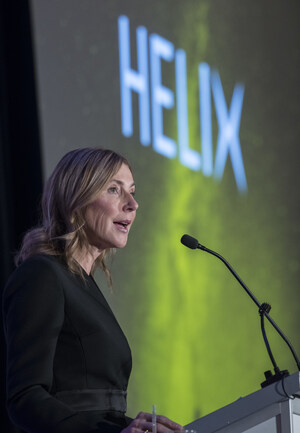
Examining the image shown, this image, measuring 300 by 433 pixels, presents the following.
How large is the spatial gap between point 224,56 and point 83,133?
1340 mm

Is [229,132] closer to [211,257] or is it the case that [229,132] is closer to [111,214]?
[211,257]

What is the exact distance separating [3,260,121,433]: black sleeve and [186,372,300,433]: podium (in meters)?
0.24

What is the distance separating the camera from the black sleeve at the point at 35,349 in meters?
1.64

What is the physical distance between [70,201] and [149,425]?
0.69 meters

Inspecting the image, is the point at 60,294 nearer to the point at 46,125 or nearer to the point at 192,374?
the point at 46,125

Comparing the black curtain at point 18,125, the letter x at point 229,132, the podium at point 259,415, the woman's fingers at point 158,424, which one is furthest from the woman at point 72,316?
the letter x at point 229,132

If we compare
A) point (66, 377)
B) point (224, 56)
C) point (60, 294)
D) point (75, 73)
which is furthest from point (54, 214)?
point (224, 56)

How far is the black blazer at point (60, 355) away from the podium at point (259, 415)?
0.24 metres

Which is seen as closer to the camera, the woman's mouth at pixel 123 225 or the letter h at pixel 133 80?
the woman's mouth at pixel 123 225

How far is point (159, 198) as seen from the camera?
3.76 m

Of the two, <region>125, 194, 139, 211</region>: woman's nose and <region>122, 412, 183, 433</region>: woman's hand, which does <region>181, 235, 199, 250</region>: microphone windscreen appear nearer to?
<region>125, 194, 139, 211</region>: woman's nose

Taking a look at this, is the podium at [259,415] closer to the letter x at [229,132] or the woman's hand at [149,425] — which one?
the woman's hand at [149,425]

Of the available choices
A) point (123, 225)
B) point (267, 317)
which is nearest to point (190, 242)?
point (123, 225)

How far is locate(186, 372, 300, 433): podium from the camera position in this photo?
1.63m
